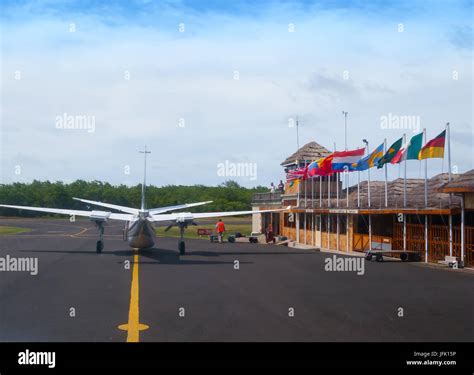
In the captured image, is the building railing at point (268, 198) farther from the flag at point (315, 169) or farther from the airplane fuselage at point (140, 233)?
the airplane fuselage at point (140, 233)

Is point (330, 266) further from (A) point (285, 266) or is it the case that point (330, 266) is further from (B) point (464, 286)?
(B) point (464, 286)

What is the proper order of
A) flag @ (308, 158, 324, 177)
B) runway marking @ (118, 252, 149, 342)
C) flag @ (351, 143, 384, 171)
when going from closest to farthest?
runway marking @ (118, 252, 149, 342) → flag @ (351, 143, 384, 171) → flag @ (308, 158, 324, 177)

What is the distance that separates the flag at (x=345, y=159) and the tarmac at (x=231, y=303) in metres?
11.0

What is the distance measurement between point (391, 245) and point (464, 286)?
1380cm

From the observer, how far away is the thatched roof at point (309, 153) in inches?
1947

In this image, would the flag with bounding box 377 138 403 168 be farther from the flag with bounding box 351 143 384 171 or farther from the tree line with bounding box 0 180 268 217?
the tree line with bounding box 0 180 268 217

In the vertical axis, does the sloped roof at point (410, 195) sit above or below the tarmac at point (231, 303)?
above

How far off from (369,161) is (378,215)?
13.2ft

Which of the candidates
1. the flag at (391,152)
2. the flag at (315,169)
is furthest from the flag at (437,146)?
the flag at (315,169)

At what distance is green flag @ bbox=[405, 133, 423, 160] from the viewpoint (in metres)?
29.1

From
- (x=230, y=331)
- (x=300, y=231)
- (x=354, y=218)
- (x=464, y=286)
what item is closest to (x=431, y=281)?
(x=464, y=286)

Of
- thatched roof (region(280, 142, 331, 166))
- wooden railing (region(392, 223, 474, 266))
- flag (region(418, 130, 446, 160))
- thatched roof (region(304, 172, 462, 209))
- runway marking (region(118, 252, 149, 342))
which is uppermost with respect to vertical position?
thatched roof (region(280, 142, 331, 166))

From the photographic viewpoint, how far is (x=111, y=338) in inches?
437

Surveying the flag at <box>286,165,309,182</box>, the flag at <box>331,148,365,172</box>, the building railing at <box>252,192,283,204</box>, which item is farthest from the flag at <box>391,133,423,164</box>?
the building railing at <box>252,192,283,204</box>
